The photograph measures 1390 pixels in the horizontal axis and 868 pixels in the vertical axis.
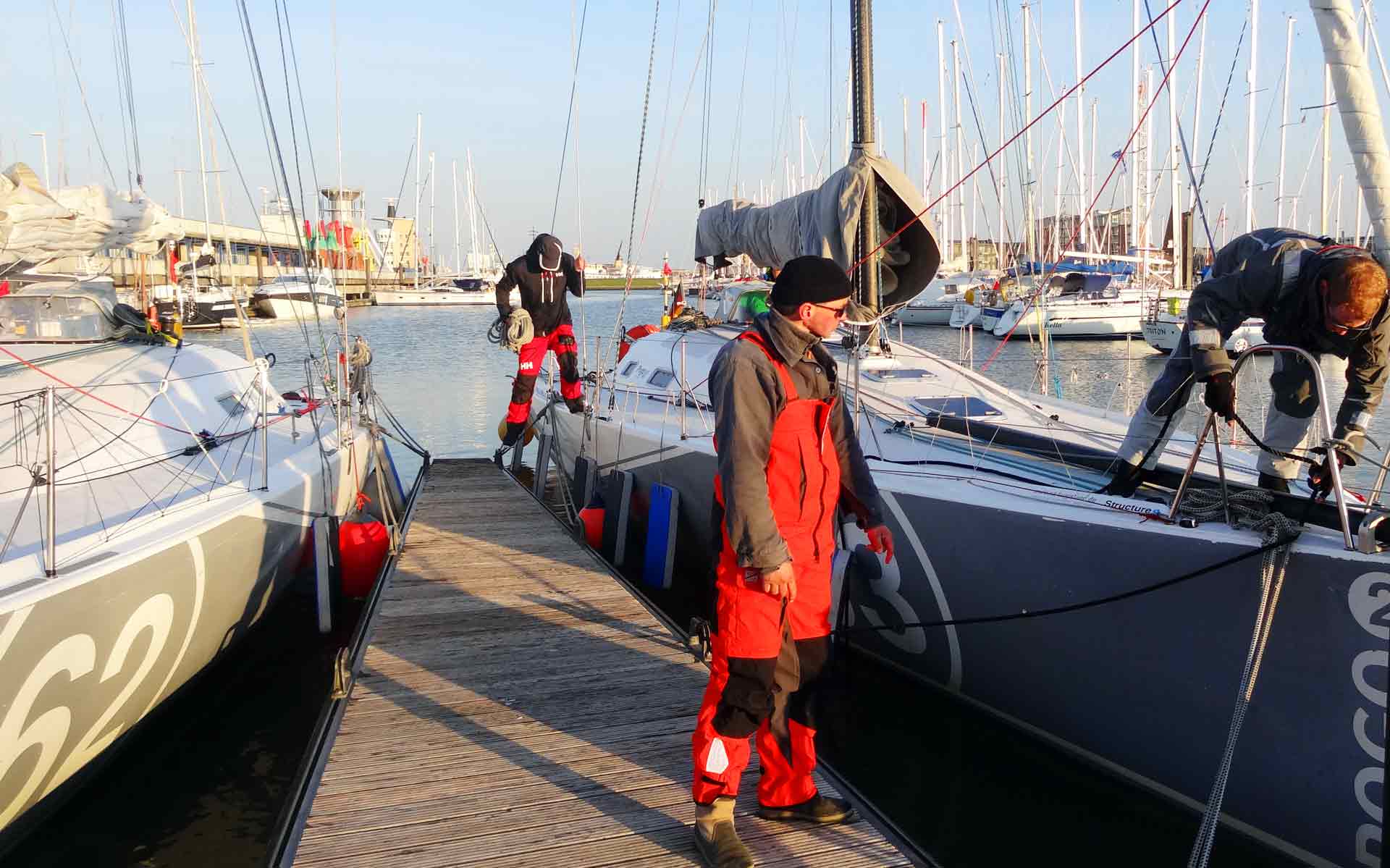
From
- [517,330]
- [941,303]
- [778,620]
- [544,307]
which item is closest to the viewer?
[778,620]

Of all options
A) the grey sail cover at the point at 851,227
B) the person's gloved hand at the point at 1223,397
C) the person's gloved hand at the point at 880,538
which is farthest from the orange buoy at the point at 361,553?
the person's gloved hand at the point at 1223,397

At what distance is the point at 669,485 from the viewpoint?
24.2 ft

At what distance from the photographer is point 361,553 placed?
22.9 feet

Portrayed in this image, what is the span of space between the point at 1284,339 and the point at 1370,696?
1607 mm

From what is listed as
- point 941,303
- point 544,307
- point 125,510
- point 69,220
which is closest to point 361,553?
point 125,510

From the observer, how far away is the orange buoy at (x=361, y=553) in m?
6.96

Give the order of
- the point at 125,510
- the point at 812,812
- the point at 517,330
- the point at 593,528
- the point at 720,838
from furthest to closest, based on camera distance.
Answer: the point at 517,330, the point at 593,528, the point at 125,510, the point at 812,812, the point at 720,838

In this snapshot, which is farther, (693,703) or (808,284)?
(693,703)

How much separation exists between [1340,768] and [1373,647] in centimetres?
49

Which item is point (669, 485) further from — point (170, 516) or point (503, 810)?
point (503, 810)

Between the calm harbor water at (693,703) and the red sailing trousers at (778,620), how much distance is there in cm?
181

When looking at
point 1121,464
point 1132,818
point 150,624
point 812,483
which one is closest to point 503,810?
point 812,483

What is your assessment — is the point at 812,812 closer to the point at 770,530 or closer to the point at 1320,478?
the point at 770,530

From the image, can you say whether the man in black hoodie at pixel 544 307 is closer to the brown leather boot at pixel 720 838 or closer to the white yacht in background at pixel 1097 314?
the brown leather boot at pixel 720 838
